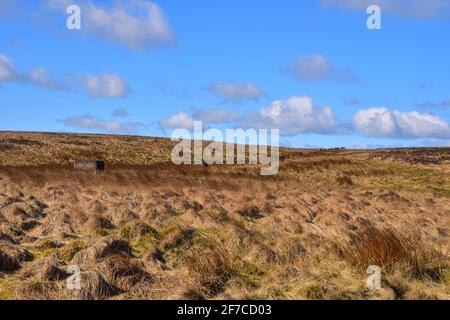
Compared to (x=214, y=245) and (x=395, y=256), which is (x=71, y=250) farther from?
(x=395, y=256)

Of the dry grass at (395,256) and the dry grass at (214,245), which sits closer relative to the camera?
the dry grass at (214,245)

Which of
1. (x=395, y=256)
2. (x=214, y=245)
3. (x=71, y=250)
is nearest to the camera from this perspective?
(x=395, y=256)

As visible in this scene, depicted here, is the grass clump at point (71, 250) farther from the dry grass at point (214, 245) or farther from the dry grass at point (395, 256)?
the dry grass at point (395, 256)

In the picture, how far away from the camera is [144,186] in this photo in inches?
818

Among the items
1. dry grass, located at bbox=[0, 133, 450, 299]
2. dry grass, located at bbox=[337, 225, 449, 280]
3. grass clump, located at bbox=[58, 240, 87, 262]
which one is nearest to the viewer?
dry grass, located at bbox=[0, 133, 450, 299]

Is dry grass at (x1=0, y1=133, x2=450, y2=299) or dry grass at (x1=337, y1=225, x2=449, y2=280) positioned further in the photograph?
dry grass at (x1=337, y1=225, x2=449, y2=280)

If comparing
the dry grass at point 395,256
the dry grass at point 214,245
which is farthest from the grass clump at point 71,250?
the dry grass at point 395,256

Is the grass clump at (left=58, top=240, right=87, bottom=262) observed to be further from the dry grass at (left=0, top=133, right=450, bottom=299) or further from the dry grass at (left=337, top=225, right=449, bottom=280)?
the dry grass at (left=337, top=225, right=449, bottom=280)

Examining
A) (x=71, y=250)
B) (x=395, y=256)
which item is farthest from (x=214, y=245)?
(x=395, y=256)

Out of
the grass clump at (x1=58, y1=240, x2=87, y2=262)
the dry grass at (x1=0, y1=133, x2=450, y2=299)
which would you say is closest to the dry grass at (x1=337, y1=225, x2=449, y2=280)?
the dry grass at (x1=0, y1=133, x2=450, y2=299)

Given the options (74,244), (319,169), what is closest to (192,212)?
(74,244)

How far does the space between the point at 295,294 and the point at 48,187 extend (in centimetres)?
1527

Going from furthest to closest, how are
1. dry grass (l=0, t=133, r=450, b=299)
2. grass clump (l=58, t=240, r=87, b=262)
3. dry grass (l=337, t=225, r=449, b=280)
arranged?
grass clump (l=58, t=240, r=87, b=262) → dry grass (l=337, t=225, r=449, b=280) → dry grass (l=0, t=133, r=450, b=299)
